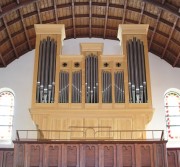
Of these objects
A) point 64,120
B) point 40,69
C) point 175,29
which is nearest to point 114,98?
point 64,120

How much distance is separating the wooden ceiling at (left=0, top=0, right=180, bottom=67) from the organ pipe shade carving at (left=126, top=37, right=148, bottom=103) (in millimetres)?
1622

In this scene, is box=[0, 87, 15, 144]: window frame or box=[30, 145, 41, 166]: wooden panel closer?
box=[30, 145, 41, 166]: wooden panel

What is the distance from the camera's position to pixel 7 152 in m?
16.2

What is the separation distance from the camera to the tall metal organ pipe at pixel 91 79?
17328mm

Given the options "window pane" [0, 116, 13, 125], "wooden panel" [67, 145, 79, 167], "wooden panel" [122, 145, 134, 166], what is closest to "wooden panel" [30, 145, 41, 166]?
"wooden panel" [67, 145, 79, 167]

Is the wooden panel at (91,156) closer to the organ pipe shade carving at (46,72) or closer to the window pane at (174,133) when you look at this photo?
the organ pipe shade carving at (46,72)

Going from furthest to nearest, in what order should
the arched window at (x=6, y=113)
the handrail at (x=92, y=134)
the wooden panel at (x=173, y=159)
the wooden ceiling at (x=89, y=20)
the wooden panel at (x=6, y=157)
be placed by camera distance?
the arched window at (x=6, y=113), the wooden ceiling at (x=89, y=20), the handrail at (x=92, y=134), the wooden panel at (x=6, y=157), the wooden panel at (x=173, y=159)

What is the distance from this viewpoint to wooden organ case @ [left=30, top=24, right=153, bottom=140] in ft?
55.4

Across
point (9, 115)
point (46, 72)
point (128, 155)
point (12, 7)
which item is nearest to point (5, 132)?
point (9, 115)

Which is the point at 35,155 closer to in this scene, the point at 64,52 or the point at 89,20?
the point at 64,52

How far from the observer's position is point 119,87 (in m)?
17.5

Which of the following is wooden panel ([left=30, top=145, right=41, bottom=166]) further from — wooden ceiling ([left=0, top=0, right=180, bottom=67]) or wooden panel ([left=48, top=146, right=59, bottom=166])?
wooden ceiling ([left=0, top=0, right=180, bottom=67])

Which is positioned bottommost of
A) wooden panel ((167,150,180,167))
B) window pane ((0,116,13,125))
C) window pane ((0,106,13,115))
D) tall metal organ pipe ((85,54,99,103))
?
wooden panel ((167,150,180,167))

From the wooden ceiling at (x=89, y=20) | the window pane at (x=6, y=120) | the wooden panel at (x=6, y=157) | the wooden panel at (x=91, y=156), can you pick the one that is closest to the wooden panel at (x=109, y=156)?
the wooden panel at (x=91, y=156)
